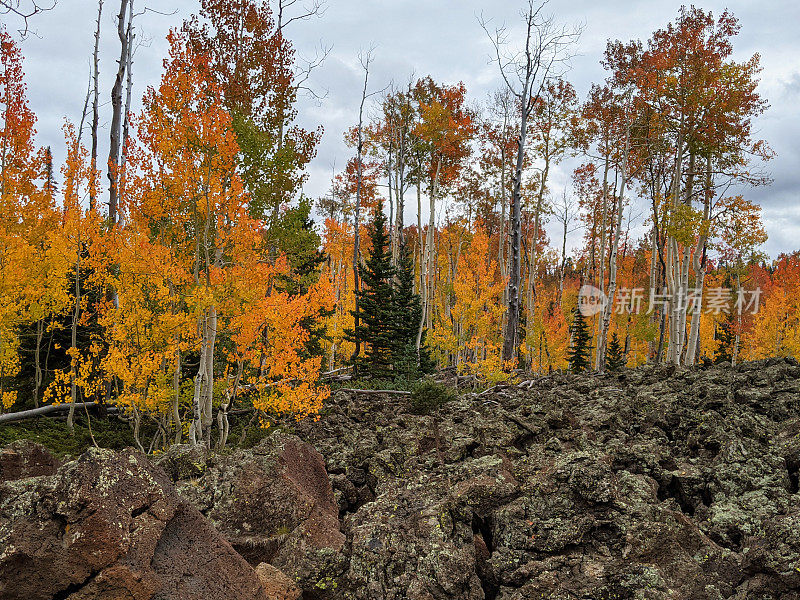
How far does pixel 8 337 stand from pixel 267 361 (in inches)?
281

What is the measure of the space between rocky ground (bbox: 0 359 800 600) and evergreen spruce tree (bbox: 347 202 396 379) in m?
11.4

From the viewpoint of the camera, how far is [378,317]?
57.9ft

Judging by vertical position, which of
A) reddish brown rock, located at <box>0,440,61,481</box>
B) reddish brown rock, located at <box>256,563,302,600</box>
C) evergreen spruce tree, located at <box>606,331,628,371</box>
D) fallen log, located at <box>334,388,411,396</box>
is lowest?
evergreen spruce tree, located at <box>606,331,628,371</box>

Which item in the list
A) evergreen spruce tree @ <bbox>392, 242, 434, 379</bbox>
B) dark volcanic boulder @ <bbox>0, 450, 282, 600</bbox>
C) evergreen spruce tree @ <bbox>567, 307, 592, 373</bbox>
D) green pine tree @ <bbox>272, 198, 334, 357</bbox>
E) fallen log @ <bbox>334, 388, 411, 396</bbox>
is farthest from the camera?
evergreen spruce tree @ <bbox>567, 307, 592, 373</bbox>

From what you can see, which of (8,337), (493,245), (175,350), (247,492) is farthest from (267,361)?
(493,245)

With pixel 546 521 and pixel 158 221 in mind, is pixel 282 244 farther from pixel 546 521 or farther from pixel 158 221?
pixel 546 521

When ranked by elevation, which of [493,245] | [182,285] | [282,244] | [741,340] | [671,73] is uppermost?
[671,73]

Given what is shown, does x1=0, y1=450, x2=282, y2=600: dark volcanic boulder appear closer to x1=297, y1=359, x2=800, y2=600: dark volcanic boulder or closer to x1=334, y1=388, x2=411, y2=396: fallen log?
x1=297, y1=359, x2=800, y2=600: dark volcanic boulder

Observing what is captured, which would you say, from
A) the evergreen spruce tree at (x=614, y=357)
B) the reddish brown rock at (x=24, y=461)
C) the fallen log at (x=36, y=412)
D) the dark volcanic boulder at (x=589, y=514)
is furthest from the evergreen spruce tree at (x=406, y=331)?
the reddish brown rock at (x=24, y=461)

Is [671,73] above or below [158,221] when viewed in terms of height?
above

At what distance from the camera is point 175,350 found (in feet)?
31.4

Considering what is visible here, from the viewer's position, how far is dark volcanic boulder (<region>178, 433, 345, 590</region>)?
11.5 ft

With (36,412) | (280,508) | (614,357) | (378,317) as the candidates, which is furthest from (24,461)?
(614,357)

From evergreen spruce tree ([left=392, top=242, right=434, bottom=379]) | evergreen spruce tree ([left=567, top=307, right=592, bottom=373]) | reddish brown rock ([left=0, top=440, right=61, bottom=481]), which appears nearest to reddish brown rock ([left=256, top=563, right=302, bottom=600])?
reddish brown rock ([left=0, top=440, right=61, bottom=481])
